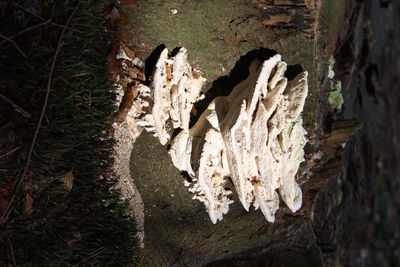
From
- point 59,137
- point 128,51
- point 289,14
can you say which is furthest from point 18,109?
point 289,14

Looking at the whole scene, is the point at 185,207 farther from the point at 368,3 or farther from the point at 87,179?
the point at 368,3

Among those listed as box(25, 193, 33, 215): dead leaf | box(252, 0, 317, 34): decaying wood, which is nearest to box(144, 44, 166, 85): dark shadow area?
box(252, 0, 317, 34): decaying wood

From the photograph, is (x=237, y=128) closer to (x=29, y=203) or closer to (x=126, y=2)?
(x=126, y=2)

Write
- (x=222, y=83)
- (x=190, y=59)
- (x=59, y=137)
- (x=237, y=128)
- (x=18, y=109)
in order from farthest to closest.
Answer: (x=222, y=83)
(x=190, y=59)
(x=237, y=128)
(x=59, y=137)
(x=18, y=109)

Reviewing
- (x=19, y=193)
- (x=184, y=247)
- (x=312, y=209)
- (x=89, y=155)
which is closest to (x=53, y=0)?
(x=89, y=155)

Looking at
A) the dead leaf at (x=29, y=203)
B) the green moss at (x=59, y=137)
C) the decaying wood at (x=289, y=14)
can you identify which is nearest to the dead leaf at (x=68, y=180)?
the green moss at (x=59, y=137)

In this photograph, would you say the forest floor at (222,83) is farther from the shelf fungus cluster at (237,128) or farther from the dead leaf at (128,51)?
the shelf fungus cluster at (237,128)

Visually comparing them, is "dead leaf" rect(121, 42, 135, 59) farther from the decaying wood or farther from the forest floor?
the decaying wood
